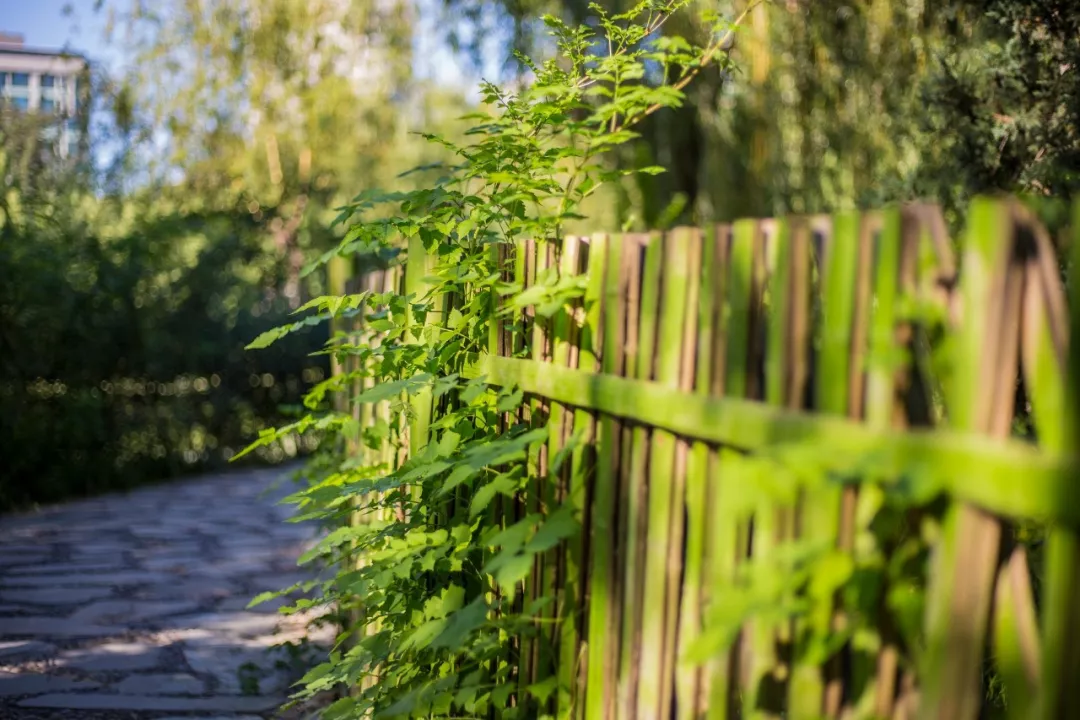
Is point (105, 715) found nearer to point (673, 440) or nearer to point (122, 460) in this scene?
point (673, 440)

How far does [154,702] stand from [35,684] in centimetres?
54

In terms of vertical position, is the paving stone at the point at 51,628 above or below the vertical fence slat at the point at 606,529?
below

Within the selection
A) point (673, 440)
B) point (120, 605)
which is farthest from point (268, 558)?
point (673, 440)

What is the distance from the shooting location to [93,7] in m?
15.0

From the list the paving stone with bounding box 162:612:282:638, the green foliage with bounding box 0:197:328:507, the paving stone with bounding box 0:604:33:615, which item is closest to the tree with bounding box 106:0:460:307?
the green foliage with bounding box 0:197:328:507

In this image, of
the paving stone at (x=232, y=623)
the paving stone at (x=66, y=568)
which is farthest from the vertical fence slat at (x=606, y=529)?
the paving stone at (x=66, y=568)

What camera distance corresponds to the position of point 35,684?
4215 mm

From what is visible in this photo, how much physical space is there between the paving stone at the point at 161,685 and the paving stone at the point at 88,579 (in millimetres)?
1836

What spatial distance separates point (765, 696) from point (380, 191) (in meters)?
1.93

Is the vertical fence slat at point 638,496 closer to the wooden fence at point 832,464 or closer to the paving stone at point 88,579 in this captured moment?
the wooden fence at point 832,464

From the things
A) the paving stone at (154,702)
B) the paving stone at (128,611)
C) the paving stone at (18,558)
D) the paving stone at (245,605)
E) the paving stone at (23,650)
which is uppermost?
Answer: the paving stone at (154,702)

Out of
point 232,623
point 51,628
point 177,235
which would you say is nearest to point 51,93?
point 177,235

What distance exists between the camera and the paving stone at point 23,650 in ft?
14.9

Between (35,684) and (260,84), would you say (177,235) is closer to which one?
(260,84)
